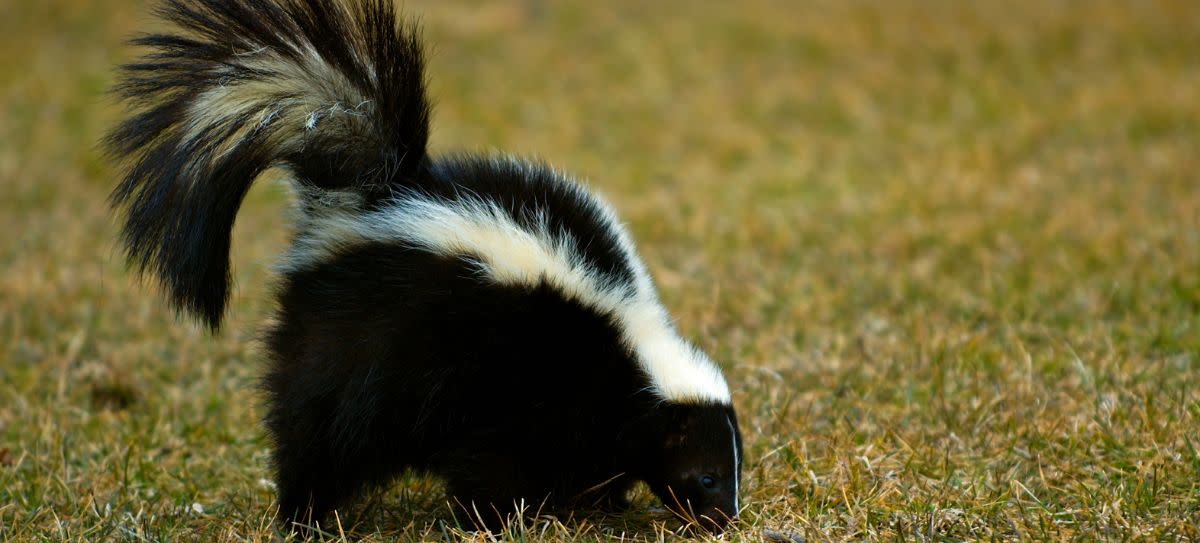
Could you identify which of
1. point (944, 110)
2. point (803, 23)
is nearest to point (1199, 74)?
point (944, 110)

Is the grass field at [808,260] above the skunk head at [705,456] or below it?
below

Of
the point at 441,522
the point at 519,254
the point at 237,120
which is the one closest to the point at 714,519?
the point at 441,522

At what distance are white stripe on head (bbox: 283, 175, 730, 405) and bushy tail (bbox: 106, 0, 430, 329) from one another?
13 cm

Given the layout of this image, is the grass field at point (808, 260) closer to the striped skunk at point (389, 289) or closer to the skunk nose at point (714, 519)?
the skunk nose at point (714, 519)

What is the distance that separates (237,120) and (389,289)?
2.00 feet

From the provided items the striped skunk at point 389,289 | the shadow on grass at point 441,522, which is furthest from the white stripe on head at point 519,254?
the shadow on grass at point 441,522

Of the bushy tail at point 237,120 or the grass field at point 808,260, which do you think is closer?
the bushy tail at point 237,120

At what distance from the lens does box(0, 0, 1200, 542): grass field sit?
12.7 ft

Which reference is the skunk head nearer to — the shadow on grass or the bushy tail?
the shadow on grass

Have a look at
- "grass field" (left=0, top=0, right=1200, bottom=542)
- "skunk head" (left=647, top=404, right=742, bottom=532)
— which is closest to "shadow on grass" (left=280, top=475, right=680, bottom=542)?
"grass field" (left=0, top=0, right=1200, bottom=542)

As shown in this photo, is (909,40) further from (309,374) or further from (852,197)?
(309,374)

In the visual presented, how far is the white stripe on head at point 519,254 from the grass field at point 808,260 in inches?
18.0

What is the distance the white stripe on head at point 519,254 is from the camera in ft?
11.2

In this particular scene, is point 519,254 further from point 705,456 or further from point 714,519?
point 714,519
